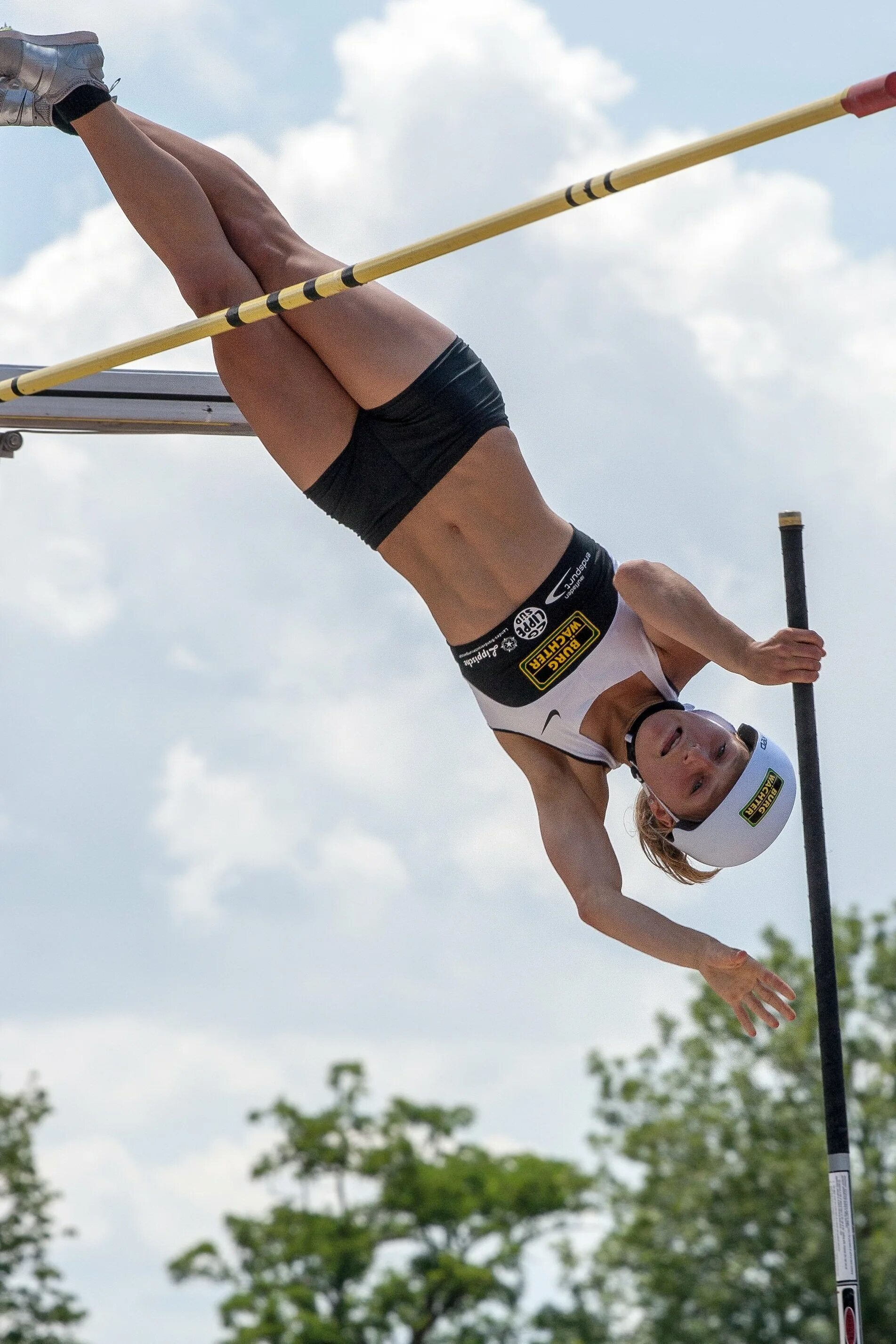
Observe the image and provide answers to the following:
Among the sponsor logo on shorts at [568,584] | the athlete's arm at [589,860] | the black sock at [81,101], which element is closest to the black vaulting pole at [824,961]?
the athlete's arm at [589,860]

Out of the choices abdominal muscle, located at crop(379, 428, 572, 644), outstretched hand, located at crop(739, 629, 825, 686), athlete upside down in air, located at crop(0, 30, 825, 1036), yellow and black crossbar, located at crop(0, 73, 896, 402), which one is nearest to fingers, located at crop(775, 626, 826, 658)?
outstretched hand, located at crop(739, 629, 825, 686)

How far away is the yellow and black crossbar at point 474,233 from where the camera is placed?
10.4 ft

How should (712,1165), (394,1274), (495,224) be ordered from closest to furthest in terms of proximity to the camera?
1. (495,224)
2. (712,1165)
3. (394,1274)

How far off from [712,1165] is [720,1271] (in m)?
1.25

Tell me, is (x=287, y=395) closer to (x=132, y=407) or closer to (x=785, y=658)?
(x=132, y=407)

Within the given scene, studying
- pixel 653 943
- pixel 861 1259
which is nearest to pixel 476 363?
pixel 653 943

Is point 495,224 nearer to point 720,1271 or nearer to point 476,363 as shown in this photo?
point 476,363

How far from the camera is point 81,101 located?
13.9 ft

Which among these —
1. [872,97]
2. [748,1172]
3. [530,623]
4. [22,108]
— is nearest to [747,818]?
[530,623]

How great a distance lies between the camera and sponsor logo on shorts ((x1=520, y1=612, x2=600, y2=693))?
446 centimetres

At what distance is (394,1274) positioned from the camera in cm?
2745

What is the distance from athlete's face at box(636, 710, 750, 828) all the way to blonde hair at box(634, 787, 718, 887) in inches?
8.6

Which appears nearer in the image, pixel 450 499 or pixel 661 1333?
pixel 450 499

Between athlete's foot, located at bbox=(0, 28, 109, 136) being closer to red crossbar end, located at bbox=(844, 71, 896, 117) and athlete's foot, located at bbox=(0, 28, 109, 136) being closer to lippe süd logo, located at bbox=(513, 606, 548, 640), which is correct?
lippe süd logo, located at bbox=(513, 606, 548, 640)
